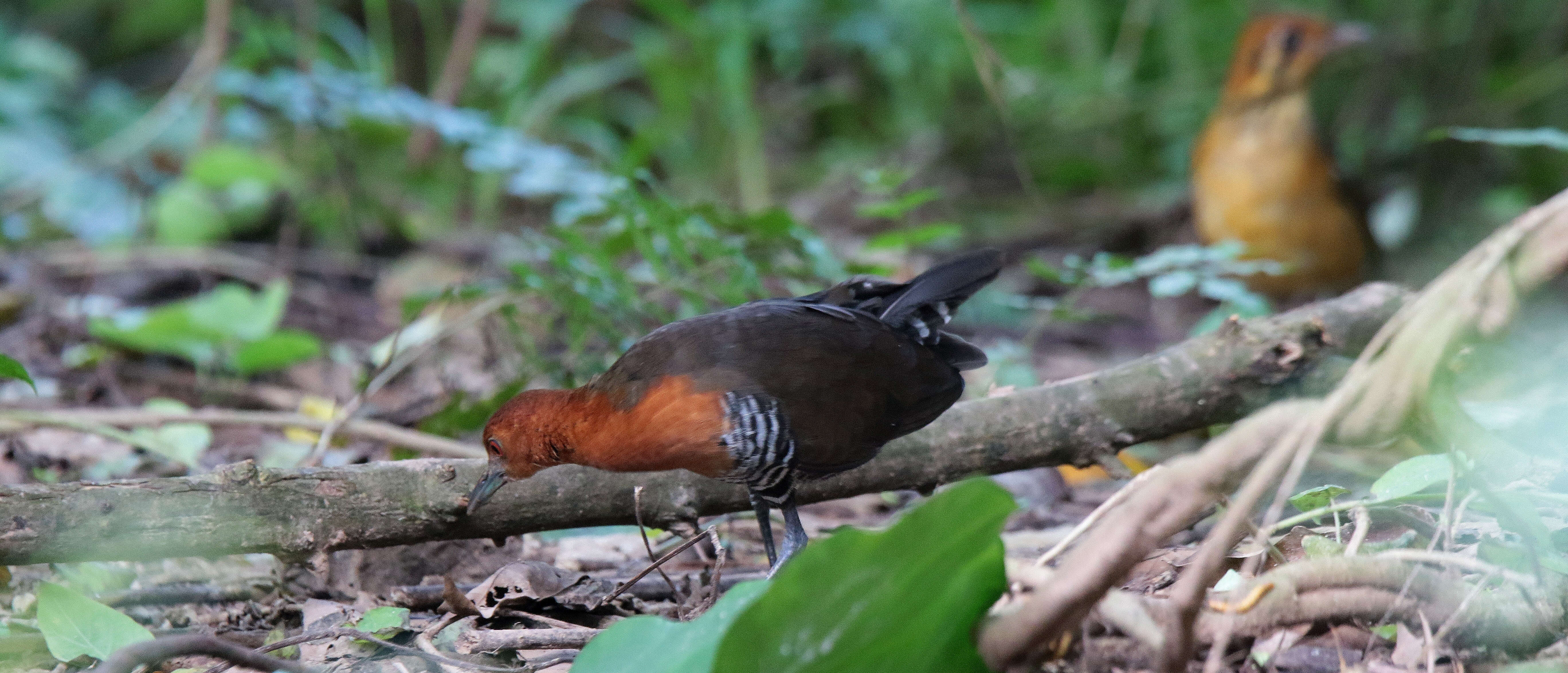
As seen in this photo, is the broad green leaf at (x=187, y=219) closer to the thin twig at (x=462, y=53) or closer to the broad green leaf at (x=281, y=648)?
the thin twig at (x=462, y=53)

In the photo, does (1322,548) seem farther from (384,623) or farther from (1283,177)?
(1283,177)

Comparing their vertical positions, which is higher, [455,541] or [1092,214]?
[455,541]

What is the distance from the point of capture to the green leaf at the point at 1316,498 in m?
2.16

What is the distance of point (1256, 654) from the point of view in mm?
1904

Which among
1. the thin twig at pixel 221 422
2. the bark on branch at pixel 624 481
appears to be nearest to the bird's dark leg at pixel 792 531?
the bark on branch at pixel 624 481

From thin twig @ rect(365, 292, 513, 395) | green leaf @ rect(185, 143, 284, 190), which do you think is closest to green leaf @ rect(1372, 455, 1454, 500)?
thin twig @ rect(365, 292, 513, 395)

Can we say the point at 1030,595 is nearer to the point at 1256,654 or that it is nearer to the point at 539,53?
the point at 1256,654

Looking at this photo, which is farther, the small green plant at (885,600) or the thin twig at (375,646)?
the thin twig at (375,646)

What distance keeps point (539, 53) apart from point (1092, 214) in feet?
10.6

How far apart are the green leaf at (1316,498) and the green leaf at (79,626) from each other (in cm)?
200

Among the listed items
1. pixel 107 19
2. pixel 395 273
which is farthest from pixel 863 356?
pixel 107 19

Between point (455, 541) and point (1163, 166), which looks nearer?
point (455, 541)

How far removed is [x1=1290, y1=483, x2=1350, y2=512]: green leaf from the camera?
216 cm

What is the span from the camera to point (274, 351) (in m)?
4.00
